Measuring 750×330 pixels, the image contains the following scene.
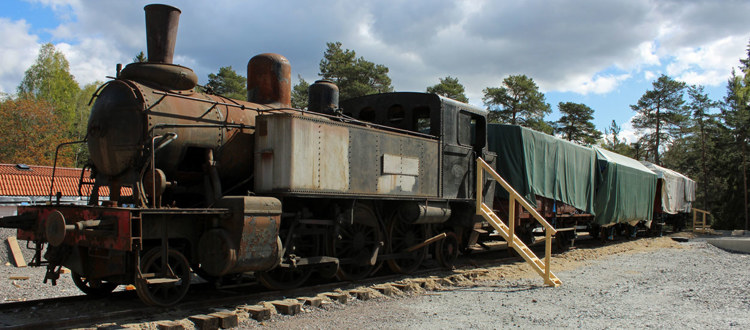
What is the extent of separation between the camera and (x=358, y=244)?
7.88 m

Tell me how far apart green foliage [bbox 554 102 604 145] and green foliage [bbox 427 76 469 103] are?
13044 millimetres

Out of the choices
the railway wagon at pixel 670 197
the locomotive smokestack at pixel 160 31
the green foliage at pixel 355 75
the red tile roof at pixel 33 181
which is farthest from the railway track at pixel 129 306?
the green foliage at pixel 355 75

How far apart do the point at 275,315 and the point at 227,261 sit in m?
0.81

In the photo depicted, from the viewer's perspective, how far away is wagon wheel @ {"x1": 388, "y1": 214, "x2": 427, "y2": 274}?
8625 mm

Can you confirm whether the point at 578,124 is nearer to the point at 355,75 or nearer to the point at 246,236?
the point at 355,75

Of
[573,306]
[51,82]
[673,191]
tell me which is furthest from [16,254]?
[51,82]

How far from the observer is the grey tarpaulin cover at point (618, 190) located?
1548cm

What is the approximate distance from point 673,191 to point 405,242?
61.3 feet

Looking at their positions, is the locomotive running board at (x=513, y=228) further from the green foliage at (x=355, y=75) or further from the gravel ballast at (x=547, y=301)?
the green foliage at (x=355, y=75)

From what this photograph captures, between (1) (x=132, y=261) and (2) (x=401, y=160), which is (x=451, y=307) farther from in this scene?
(1) (x=132, y=261)

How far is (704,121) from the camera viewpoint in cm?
4541

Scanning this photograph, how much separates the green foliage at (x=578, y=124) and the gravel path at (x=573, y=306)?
3857cm

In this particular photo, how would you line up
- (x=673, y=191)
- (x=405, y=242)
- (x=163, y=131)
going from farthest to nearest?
(x=673, y=191) → (x=405, y=242) → (x=163, y=131)

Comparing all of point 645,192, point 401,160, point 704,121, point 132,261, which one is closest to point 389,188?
point 401,160
